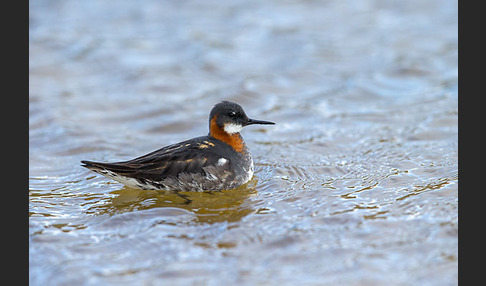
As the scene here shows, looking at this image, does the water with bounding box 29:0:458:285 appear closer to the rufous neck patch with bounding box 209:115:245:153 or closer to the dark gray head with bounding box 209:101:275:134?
the rufous neck patch with bounding box 209:115:245:153

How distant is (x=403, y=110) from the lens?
30.9 feet

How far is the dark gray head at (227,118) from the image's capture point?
735 centimetres

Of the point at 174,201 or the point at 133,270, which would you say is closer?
the point at 133,270

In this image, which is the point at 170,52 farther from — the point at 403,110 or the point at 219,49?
the point at 403,110

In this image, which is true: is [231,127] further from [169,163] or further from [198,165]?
[169,163]

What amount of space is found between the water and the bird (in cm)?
17

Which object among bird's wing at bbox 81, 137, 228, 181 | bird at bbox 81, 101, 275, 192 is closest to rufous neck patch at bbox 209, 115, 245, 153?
bird at bbox 81, 101, 275, 192

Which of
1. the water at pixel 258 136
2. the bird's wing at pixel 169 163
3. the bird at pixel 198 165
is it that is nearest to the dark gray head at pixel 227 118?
the bird at pixel 198 165

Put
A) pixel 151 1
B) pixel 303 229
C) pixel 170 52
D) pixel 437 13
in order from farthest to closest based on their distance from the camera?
pixel 151 1 → pixel 437 13 → pixel 170 52 → pixel 303 229

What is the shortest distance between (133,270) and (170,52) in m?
7.37

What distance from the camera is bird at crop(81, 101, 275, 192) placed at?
267 inches

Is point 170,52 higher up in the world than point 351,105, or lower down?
higher up

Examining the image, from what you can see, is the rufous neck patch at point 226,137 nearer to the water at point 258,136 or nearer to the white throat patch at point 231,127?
the white throat patch at point 231,127

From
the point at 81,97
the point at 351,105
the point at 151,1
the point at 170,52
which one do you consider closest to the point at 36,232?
the point at 81,97
